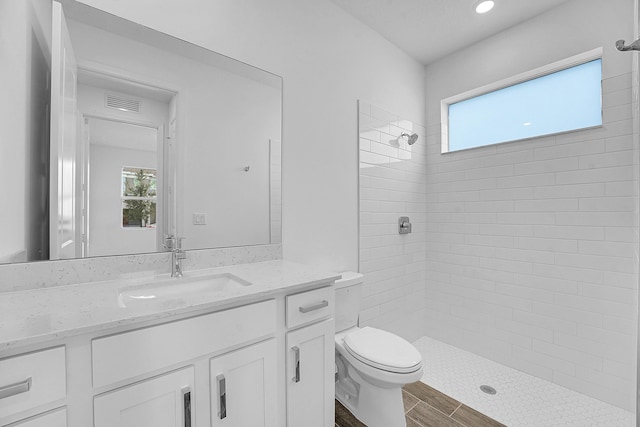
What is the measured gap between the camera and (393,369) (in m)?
1.42

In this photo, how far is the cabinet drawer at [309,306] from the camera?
1.17m

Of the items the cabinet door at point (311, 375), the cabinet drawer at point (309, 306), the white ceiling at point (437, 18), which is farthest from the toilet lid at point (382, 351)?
the white ceiling at point (437, 18)

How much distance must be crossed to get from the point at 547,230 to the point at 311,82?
2.00m

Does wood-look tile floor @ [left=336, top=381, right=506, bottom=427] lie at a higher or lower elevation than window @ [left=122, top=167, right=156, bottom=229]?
lower

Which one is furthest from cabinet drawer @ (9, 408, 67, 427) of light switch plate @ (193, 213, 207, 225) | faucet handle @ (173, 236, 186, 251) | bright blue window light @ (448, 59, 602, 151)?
bright blue window light @ (448, 59, 602, 151)

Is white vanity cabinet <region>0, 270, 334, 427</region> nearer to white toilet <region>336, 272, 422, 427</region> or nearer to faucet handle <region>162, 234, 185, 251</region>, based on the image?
white toilet <region>336, 272, 422, 427</region>

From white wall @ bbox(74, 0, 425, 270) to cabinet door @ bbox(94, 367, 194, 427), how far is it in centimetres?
98

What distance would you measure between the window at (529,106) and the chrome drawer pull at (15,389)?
9.60 ft

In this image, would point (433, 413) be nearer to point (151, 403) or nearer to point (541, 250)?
point (541, 250)

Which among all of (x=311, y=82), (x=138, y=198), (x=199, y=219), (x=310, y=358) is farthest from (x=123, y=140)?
(x=310, y=358)

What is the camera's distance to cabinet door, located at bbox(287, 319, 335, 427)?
46.4 inches

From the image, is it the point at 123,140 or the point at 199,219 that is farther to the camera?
the point at 199,219

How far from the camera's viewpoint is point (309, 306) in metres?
1.23

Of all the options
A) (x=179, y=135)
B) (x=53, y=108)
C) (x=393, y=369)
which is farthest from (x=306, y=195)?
(x=53, y=108)
